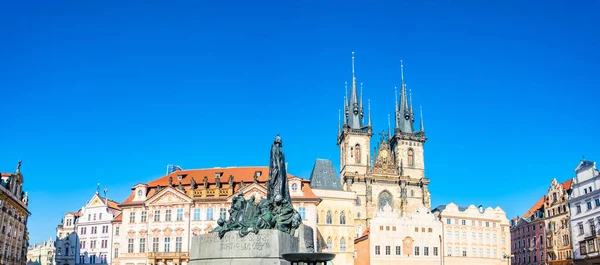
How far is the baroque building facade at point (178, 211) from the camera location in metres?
56.6

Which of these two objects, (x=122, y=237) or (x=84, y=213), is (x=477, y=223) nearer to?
(x=122, y=237)

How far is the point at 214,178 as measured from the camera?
6016cm

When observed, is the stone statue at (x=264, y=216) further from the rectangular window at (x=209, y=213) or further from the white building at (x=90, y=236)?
the white building at (x=90, y=236)

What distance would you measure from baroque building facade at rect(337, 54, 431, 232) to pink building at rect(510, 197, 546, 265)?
1301 cm

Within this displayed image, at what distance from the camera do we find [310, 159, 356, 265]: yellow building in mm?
63438

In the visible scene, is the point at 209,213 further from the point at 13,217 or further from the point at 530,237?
the point at 530,237

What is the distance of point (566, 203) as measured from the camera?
65.4 m

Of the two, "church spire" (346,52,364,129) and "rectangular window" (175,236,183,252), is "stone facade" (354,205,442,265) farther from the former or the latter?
"church spire" (346,52,364,129)

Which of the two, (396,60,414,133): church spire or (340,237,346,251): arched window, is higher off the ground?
(396,60,414,133): church spire

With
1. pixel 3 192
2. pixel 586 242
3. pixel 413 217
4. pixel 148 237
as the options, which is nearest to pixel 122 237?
pixel 148 237

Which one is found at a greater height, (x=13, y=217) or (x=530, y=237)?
(x=13, y=217)

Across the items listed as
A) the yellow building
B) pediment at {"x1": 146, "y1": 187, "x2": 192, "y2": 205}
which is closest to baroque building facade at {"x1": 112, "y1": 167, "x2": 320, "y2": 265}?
pediment at {"x1": 146, "y1": 187, "x2": 192, "y2": 205}

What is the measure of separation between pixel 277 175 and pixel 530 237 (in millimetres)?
62585

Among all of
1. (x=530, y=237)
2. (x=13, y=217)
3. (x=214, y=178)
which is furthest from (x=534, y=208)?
(x=13, y=217)
